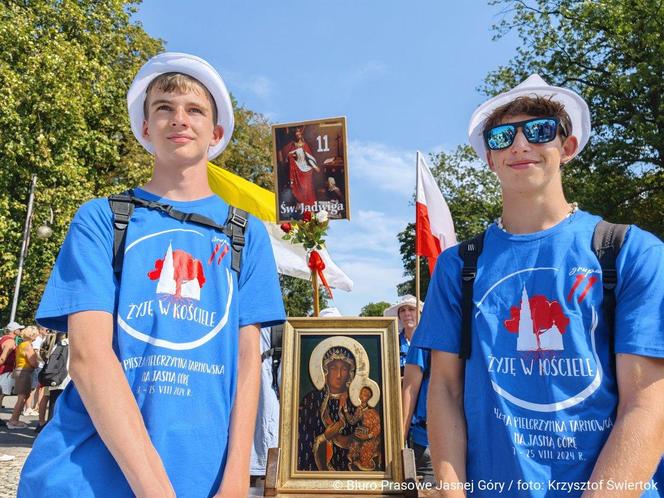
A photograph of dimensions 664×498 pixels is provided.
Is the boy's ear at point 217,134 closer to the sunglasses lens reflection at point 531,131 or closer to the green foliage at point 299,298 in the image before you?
the sunglasses lens reflection at point 531,131

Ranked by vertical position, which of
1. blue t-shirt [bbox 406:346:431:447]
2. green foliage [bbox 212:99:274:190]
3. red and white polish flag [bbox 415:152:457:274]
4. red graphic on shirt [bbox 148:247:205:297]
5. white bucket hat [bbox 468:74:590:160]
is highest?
green foliage [bbox 212:99:274:190]

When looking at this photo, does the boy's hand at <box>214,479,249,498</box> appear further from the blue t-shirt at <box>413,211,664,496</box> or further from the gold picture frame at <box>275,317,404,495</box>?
the gold picture frame at <box>275,317,404,495</box>

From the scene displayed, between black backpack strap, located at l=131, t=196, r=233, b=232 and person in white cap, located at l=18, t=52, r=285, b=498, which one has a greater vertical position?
black backpack strap, located at l=131, t=196, r=233, b=232

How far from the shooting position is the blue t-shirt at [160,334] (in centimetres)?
182

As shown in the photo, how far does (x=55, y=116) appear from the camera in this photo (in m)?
19.8

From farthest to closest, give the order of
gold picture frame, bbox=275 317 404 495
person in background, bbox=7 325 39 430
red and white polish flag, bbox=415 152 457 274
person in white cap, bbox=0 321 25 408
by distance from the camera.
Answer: person in white cap, bbox=0 321 25 408, person in background, bbox=7 325 39 430, red and white polish flag, bbox=415 152 457 274, gold picture frame, bbox=275 317 404 495

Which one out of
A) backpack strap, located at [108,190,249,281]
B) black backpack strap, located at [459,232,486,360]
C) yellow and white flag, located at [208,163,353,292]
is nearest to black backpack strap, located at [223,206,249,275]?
backpack strap, located at [108,190,249,281]

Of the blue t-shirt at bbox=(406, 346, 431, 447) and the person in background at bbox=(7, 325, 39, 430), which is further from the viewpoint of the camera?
the person in background at bbox=(7, 325, 39, 430)

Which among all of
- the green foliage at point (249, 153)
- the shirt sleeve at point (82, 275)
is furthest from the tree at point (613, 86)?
the shirt sleeve at point (82, 275)

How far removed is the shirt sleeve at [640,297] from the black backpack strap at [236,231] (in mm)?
1236

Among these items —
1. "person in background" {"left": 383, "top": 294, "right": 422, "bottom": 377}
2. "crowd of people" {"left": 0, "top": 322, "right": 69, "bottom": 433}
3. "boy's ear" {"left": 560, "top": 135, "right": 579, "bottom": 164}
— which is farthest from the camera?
"crowd of people" {"left": 0, "top": 322, "right": 69, "bottom": 433}

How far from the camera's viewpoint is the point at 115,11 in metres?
23.6

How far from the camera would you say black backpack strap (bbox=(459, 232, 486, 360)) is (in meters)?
2.21

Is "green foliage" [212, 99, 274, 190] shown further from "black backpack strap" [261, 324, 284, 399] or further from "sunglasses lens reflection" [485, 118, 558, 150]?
"sunglasses lens reflection" [485, 118, 558, 150]
